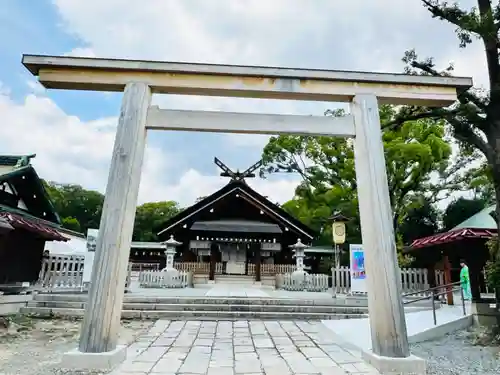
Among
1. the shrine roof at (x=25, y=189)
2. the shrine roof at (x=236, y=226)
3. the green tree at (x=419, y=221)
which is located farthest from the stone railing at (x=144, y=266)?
the green tree at (x=419, y=221)

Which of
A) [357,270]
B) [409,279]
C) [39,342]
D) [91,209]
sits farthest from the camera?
[91,209]

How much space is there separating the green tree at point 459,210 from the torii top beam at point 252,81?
47.4 feet

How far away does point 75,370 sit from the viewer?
368 cm

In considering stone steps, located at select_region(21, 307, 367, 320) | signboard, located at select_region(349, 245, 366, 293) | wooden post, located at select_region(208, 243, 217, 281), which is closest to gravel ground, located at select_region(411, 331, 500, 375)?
stone steps, located at select_region(21, 307, 367, 320)

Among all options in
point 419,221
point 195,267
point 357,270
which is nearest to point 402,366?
point 357,270

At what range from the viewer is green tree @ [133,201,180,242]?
3813 cm

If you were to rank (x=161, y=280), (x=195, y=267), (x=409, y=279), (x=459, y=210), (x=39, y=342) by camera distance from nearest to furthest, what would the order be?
(x=39, y=342) → (x=409, y=279) → (x=161, y=280) → (x=459, y=210) → (x=195, y=267)

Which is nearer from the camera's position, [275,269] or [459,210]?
[459,210]

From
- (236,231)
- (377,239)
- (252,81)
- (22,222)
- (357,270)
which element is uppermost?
(252,81)

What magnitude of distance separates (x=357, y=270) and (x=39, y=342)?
8293 mm

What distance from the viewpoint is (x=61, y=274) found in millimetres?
10781

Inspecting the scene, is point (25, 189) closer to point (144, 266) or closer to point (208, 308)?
point (208, 308)

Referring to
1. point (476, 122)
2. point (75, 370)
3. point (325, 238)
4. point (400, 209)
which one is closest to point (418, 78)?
point (476, 122)

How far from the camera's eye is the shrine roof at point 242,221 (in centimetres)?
1816
